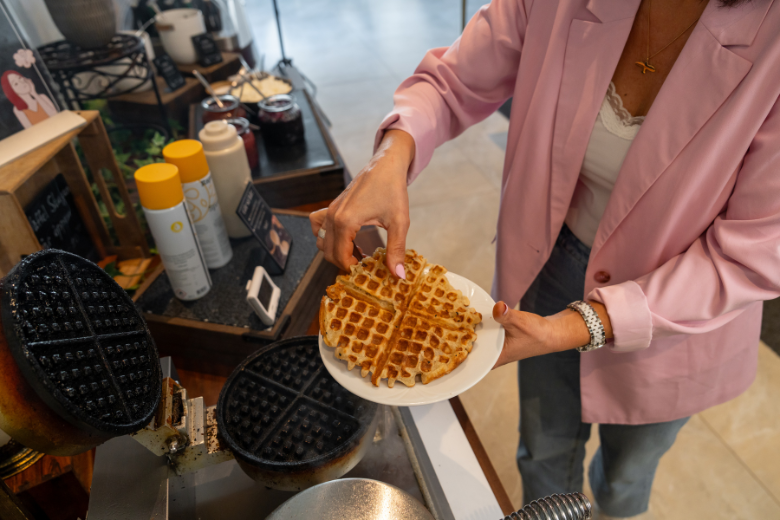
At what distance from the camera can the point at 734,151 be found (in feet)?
2.79

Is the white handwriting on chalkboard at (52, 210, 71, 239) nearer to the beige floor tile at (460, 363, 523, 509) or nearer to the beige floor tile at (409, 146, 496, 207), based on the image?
the beige floor tile at (460, 363, 523, 509)

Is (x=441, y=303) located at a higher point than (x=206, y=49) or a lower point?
lower

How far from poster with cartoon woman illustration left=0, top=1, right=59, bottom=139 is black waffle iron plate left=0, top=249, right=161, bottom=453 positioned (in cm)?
77

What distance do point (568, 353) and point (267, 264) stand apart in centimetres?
96

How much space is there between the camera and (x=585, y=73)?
40.5 inches

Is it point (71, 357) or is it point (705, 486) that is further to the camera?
point (705, 486)

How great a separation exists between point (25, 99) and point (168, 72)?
147 cm

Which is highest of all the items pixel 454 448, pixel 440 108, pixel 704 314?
pixel 440 108

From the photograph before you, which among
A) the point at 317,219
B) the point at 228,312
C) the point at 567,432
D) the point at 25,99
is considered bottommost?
the point at 567,432

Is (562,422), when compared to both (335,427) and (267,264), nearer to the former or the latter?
(335,427)

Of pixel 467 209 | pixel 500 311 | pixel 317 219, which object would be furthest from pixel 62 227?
pixel 467 209

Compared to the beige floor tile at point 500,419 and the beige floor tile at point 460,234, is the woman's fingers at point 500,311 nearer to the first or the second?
the beige floor tile at point 500,419

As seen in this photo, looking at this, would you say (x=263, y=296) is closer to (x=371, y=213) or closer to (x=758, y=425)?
(x=371, y=213)

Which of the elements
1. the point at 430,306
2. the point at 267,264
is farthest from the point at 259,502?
the point at 267,264
